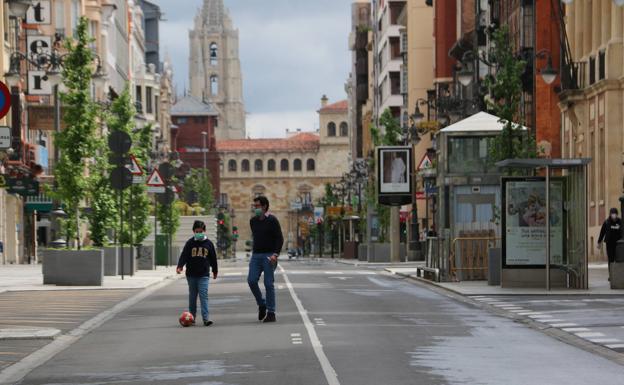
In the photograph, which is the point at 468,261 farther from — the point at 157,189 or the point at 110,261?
the point at 157,189

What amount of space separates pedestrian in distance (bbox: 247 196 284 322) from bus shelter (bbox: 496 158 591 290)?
1064 centimetres

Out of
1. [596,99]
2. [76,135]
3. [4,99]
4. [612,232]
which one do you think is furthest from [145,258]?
[4,99]

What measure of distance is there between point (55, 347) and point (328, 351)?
4062 mm

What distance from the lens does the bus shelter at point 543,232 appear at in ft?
113

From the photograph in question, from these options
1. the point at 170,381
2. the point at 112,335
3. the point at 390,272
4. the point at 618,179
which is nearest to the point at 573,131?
the point at 618,179

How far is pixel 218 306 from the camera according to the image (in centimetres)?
2972

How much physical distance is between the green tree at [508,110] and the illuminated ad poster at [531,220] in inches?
169

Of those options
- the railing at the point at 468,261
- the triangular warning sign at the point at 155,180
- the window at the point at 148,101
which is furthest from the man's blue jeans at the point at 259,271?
the window at the point at 148,101

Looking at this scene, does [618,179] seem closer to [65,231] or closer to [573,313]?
[65,231]

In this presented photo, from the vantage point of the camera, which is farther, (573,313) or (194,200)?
(194,200)

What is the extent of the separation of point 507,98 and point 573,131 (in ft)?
77.1

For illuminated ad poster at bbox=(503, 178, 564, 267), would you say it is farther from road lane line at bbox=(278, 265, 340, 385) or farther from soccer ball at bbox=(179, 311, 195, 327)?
soccer ball at bbox=(179, 311, 195, 327)

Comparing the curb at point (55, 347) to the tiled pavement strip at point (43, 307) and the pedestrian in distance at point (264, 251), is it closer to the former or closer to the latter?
the tiled pavement strip at point (43, 307)

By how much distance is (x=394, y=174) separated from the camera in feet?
189
